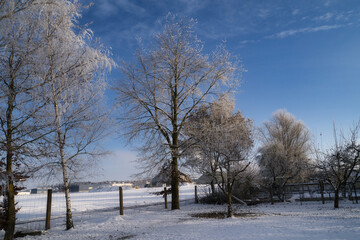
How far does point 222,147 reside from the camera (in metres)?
11.9

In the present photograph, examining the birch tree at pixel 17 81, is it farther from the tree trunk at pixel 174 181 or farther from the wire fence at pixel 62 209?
the tree trunk at pixel 174 181

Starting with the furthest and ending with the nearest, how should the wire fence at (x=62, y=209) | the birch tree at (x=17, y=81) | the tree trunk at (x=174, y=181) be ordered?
the tree trunk at (x=174, y=181), the wire fence at (x=62, y=209), the birch tree at (x=17, y=81)

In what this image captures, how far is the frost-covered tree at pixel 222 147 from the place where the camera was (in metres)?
11.5

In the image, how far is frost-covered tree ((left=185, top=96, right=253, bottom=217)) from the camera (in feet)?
37.9

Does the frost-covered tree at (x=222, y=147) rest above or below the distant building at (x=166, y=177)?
above

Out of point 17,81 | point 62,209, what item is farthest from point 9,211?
point 62,209

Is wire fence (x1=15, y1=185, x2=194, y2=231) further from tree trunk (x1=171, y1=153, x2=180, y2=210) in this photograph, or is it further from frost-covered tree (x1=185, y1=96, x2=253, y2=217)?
frost-covered tree (x1=185, y1=96, x2=253, y2=217)

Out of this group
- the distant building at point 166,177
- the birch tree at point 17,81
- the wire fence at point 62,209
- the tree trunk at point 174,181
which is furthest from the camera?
the distant building at point 166,177

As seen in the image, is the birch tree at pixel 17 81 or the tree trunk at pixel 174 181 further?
the tree trunk at pixel 174 181

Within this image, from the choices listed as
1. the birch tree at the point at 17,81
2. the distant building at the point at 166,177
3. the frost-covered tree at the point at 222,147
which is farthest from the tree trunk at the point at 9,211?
the distant building at the point at 166,177

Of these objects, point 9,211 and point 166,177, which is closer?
point 9,211

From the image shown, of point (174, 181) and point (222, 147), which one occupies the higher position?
point (222, 147)

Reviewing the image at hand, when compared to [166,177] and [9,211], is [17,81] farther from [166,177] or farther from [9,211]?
[166,177]

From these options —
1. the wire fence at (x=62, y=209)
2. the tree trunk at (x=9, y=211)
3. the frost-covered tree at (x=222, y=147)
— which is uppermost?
the frost-covered tree at (x=222, y=147)
